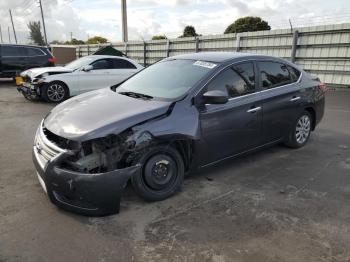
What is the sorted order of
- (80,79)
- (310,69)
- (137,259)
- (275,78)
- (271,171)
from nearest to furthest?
(137,259) < (271,171) < (275,78) < (80,79) < (310,69)

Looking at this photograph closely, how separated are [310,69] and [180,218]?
11.8 m

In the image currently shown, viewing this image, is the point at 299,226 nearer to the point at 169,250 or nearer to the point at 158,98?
the point at 169,250

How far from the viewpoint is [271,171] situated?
464 cm

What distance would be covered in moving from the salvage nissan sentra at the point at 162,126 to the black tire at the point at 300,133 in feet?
0.25

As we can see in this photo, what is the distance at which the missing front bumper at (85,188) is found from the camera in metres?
3.11

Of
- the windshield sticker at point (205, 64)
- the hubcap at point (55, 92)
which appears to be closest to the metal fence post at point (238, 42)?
the hubcap at point (55, 92)

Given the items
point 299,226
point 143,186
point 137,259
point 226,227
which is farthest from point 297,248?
point 143,186

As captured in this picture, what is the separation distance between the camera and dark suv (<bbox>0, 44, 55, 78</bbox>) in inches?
572

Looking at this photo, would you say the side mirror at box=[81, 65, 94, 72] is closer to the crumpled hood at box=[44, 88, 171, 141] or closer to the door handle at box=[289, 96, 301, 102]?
the crumpled hood at box=[44, 88, 171, 141]

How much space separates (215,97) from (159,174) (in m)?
1.08

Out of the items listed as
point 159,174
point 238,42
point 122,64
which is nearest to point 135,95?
point 159,174

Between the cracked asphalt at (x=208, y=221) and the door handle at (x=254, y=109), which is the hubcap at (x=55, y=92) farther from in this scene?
the door handle at (x=254, y=109)

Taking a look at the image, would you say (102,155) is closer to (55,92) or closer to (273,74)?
(273,74)

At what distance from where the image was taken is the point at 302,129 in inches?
222
